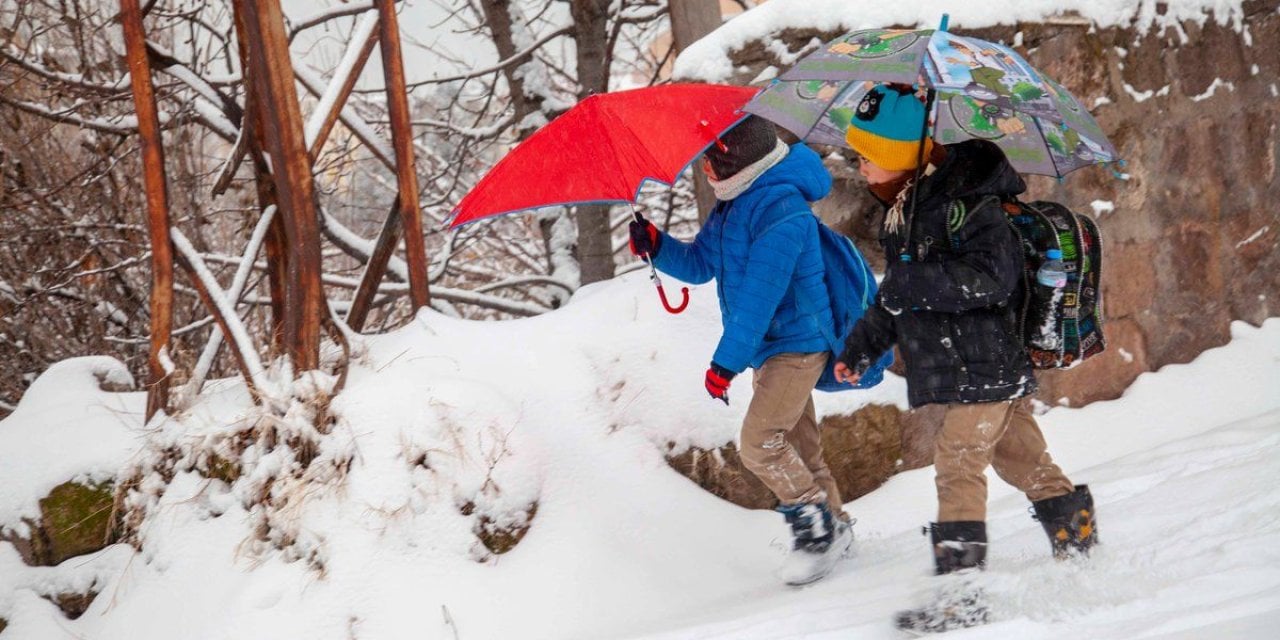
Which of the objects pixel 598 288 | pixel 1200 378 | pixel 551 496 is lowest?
pixel 1200 378

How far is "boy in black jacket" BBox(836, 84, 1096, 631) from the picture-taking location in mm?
2438

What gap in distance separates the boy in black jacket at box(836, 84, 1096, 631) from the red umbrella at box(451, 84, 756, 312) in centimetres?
55

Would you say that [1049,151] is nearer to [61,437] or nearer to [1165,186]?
[1165,186]

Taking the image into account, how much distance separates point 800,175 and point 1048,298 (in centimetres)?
81

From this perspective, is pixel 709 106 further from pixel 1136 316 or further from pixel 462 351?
pixel 1136 316

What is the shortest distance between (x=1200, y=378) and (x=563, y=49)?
203 inches

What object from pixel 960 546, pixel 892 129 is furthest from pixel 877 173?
pixel 960 546

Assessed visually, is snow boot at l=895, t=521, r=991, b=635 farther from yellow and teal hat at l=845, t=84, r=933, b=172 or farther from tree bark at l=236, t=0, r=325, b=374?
tree bark at l=236, t=0, r=325, b=374

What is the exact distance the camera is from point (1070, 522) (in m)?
2.66

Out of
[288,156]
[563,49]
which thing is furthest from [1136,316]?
[563,49]

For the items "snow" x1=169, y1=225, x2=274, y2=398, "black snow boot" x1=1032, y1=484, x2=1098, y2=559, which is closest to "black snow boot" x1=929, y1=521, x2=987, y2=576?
"black snow boot" x1=1032, y1=484, x2=1098, y2=559

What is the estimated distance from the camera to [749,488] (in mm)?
3617

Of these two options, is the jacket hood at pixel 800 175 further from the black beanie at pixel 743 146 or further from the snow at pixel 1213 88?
the snow at pixel 1213 88

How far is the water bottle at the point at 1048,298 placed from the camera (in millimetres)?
2488
